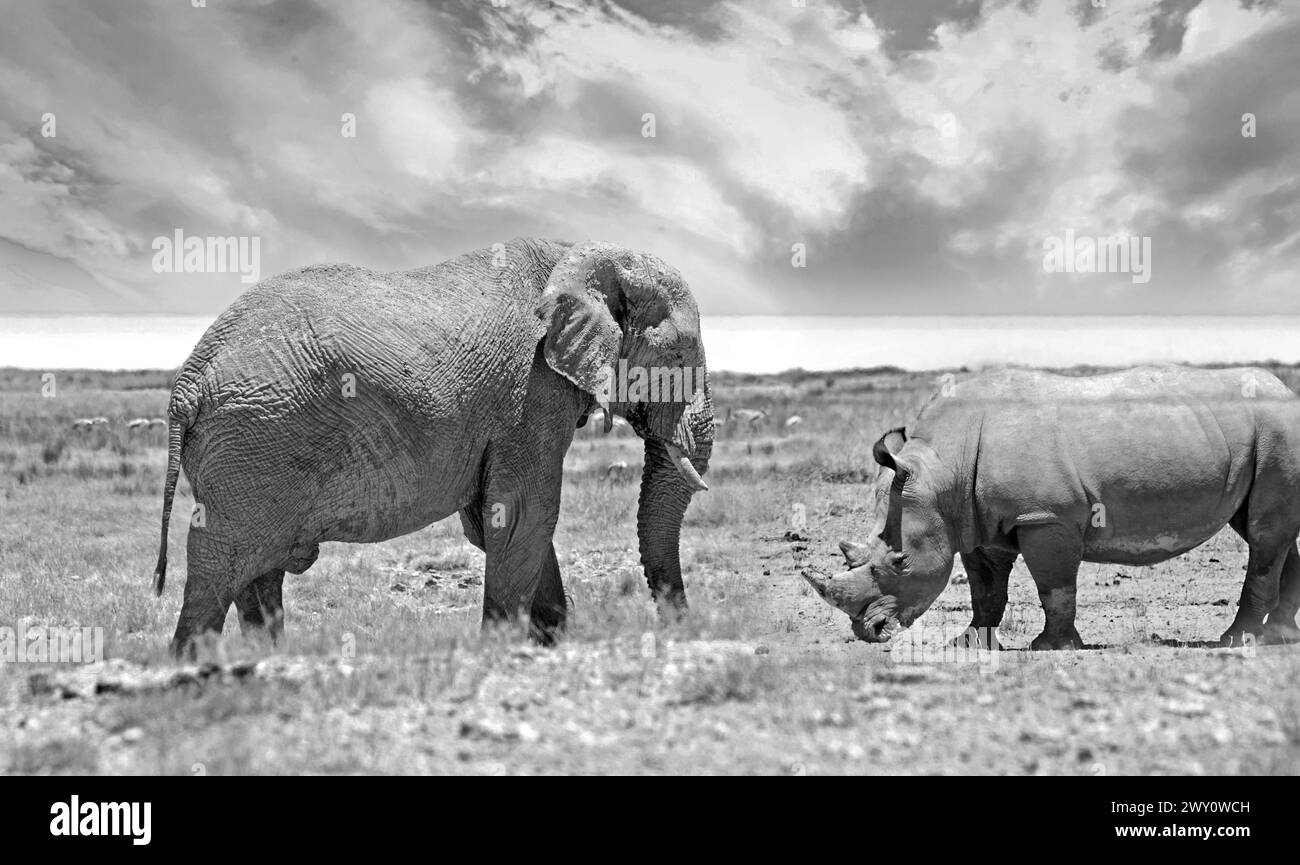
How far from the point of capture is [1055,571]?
8781 millimetres

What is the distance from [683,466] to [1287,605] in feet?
17.2

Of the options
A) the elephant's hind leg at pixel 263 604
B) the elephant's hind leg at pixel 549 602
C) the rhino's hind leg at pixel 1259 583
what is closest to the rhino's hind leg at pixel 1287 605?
the rhino's hind leg at pixel 1259 583

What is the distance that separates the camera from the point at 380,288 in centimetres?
872

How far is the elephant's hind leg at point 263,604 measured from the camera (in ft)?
30.4

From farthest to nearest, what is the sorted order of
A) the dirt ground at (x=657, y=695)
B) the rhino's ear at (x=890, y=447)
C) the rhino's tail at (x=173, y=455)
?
1. the rhino's ear at (x=890, y=447)
2. the rhino's tail at (x=173, y=455)
3. the dirt ground at (x=657, y=695)

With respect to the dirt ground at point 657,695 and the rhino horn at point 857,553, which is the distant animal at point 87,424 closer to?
the dirt ground at point 657,695

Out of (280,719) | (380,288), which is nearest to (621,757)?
(280,719)

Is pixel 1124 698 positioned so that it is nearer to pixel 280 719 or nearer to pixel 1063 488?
pixel 1063 488

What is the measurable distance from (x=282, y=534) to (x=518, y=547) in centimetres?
175

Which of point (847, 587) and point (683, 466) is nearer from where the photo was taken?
point (847, 587)

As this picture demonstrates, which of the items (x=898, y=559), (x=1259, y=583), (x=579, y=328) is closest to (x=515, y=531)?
(x=579, y=328)

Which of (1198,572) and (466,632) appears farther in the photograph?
(1198,572)

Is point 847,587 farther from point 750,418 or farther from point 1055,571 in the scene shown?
point 750,418

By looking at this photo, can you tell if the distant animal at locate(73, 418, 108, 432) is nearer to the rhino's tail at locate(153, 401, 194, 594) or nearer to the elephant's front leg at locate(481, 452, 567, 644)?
the rhino's tail at locate(153, 401, 194, 594)
